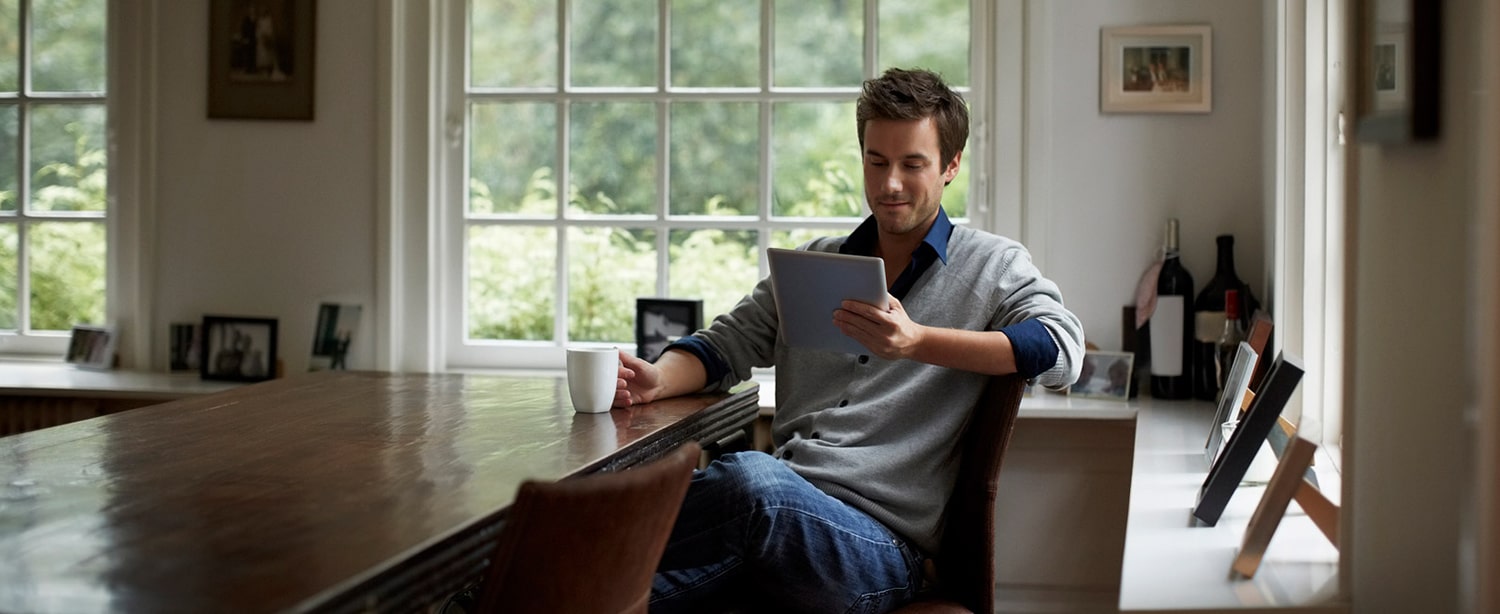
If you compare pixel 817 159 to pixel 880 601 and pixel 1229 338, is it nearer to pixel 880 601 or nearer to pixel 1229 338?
pixel 1229 338

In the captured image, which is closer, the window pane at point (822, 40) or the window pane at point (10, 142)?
the window pane at point (822, 40)

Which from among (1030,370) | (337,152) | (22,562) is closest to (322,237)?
(337,152)

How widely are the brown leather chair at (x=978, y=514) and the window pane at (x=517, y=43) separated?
1.92m

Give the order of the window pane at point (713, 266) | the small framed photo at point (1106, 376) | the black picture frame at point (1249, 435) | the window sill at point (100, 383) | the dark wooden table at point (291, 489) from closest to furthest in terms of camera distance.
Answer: the dark wooden table at point (291, 489)
the black picture frame at point (1249, 435)
the small framed photo at point (1106, 376)
the window sill at point (100, 383)
the window pane at point (713, 266)

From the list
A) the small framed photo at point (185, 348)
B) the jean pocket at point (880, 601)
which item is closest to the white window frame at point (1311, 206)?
the jean pocket at point (880, 601)

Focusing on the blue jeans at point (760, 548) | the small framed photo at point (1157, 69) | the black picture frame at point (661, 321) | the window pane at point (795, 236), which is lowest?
the blue jeans at point (760, 548)

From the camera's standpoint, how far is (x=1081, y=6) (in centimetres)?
349

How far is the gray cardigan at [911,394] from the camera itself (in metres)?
2.31

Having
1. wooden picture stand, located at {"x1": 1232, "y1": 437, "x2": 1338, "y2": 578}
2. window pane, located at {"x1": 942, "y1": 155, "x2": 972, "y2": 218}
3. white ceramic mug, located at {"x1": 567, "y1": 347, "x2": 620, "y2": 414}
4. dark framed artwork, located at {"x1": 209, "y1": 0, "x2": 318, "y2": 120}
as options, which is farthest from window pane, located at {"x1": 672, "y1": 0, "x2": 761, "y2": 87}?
wooden picture stand, located at {"x1": 1232, "y1": 437, "x2": 1338, "y2": 578}

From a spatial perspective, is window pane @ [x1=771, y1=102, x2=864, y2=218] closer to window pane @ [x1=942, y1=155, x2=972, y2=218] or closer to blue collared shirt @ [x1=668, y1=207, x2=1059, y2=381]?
window pane @ [x1=942, y1=155, x2=972, y2=218]

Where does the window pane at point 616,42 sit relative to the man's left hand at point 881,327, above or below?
above

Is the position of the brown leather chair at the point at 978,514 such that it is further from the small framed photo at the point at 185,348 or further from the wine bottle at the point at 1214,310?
the small framed photo at the point at 185,348

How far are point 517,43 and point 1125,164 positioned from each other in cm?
162

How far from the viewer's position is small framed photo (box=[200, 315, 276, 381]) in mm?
3773
